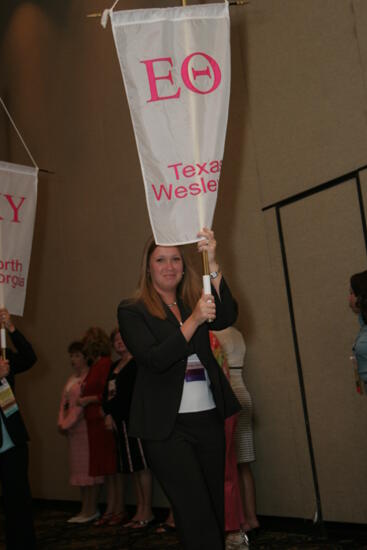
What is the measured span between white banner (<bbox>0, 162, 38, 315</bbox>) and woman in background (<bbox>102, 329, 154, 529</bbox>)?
108 centimetres

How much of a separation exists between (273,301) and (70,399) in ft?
7.53

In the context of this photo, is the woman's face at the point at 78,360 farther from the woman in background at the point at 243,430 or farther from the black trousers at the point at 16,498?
the black trousers at the point at 16,498

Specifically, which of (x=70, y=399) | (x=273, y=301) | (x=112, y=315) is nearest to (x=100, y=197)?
(x=112, y=315)

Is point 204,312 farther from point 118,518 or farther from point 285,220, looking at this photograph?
point 118,518

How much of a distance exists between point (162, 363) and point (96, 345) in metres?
3.74

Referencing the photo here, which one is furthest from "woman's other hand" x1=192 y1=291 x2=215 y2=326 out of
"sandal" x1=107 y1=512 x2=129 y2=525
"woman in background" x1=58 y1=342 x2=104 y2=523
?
"sandal" x1=107 y1=512 x2=129 y2=525

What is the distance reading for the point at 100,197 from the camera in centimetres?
712

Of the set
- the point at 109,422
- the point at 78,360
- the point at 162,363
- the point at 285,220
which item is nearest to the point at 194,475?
the point at 162,363

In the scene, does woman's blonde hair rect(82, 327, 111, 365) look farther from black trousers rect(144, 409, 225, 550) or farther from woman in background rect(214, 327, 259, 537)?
black trousers rect(144, 409, 225, 550)

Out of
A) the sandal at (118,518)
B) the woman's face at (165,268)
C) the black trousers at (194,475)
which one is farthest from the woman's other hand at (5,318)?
the sandal at (118,518)

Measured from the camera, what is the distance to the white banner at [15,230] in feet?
15.3

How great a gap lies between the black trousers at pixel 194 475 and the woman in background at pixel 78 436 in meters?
3.65

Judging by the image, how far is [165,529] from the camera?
532 centimetres

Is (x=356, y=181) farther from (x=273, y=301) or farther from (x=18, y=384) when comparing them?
(x=18, y=384)
